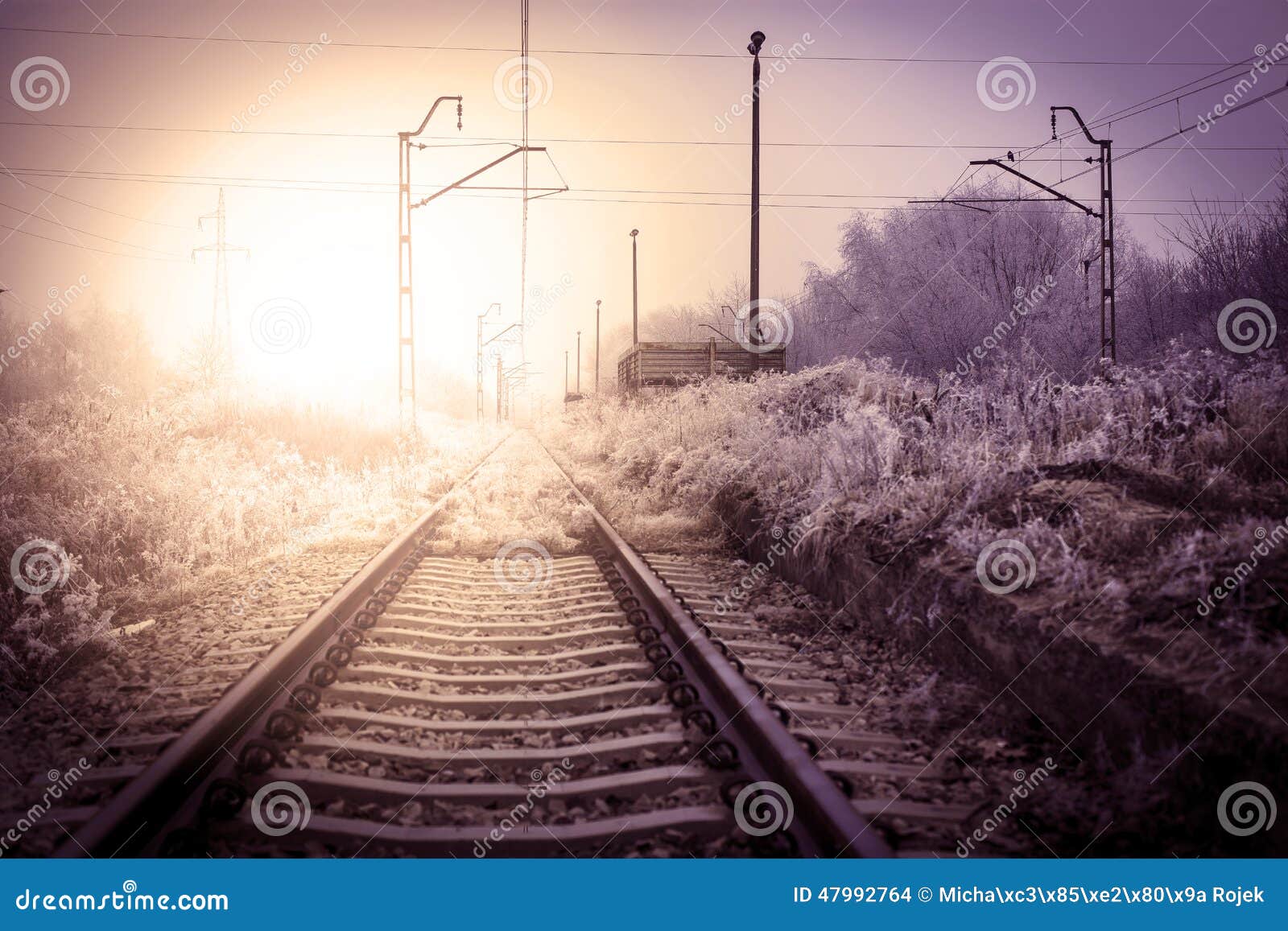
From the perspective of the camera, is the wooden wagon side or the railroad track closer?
the railroad track

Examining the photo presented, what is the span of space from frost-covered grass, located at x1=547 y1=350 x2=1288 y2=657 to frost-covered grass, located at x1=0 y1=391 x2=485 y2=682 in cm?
384

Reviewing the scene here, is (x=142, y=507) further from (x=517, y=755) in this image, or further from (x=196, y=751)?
(x=517, y=755)

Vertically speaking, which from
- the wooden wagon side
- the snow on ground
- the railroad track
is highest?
the wooden wagon side

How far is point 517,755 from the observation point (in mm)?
2906

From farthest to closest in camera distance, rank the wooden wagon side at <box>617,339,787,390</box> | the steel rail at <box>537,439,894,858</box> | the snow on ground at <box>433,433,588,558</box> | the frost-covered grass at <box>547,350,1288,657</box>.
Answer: the wooden wagon side at <box>617,339,787,390</box> → the snow on ground at <box>433,433,588,558</box> → the frost-covered grass at <box>547,350,1288,657</box> → the steel rail at <box>537,439,894,858</box>

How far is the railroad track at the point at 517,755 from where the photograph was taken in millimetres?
2320

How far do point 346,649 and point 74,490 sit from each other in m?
5.02

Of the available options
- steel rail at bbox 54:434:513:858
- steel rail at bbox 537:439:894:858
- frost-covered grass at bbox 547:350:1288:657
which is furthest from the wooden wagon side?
steel rail at bbox 54:434:513:858

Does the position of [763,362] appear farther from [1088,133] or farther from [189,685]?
[189,685]

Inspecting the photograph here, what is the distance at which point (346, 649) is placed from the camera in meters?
4.06

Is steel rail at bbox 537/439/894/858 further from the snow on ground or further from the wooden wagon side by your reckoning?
the wooden wagon side

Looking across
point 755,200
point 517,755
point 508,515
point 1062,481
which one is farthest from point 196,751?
point 755,200

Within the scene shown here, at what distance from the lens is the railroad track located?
232cm

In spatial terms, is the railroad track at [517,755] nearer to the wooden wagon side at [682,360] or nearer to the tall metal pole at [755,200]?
the tall metal pole at [755,200]
